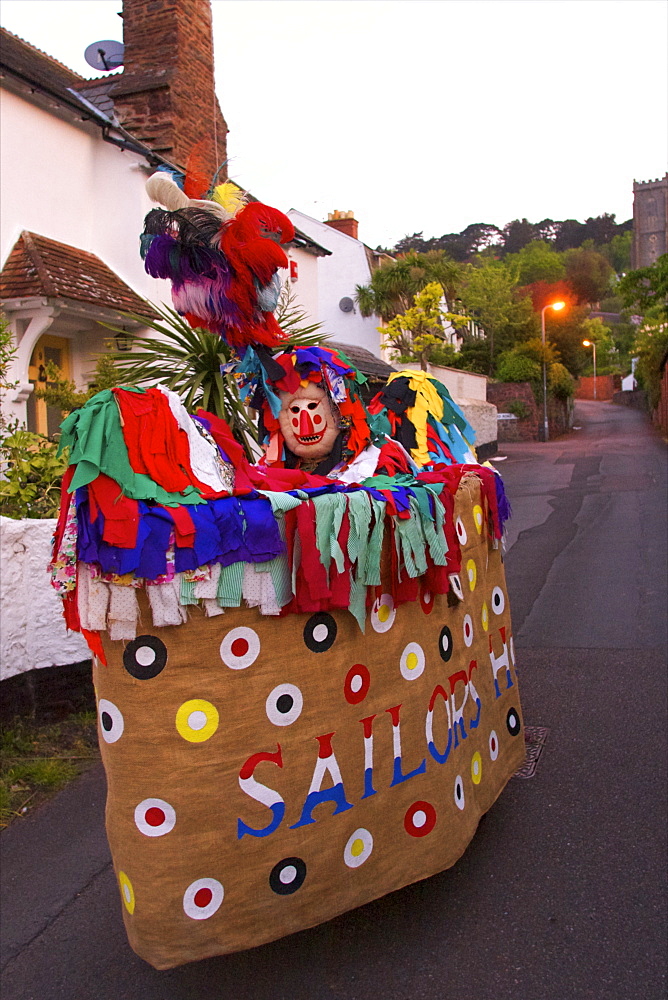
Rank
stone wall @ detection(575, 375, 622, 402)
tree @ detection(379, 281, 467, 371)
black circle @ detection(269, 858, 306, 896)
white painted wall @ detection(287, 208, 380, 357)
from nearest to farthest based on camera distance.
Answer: black circle @ detection(269, 858, 306, 896) → tree @ detection(379, 281, 467, 371) → white painted wall @ detection(287, 208, 380, 357) → stone wall @ detection(575, 375, 622, 402)

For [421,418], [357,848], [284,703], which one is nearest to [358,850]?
[357,848]

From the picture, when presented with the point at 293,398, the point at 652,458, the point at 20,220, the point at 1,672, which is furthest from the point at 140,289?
the point at 652,458

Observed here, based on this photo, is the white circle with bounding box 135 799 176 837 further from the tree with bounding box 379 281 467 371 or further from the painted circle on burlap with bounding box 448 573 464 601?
the tree with bounding box 379 281 467 371

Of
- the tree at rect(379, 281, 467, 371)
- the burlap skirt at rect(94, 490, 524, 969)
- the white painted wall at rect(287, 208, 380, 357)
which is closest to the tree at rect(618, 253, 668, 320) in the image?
the tree at rect(379, 281, 467, 371)

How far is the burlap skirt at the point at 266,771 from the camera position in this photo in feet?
6.64

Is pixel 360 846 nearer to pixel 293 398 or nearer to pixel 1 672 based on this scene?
pixel 293 398

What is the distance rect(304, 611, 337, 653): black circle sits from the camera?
2.20m

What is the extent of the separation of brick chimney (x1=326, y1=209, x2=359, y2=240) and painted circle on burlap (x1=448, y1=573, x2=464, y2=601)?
27657mm

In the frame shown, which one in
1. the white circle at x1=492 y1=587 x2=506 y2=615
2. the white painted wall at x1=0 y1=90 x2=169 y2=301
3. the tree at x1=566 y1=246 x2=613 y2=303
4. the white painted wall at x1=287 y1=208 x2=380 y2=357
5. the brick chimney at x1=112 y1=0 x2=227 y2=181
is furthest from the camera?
the tree at x1=566 y1=246 x2=613 y2=303

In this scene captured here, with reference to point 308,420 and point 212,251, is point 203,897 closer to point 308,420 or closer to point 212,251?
point 308,420

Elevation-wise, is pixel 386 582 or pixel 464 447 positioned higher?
pixel 464 447

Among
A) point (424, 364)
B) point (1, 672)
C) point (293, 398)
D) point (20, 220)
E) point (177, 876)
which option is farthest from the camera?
point (424, 364)

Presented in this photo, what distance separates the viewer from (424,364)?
24.0 meters

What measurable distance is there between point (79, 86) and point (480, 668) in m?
12.3
